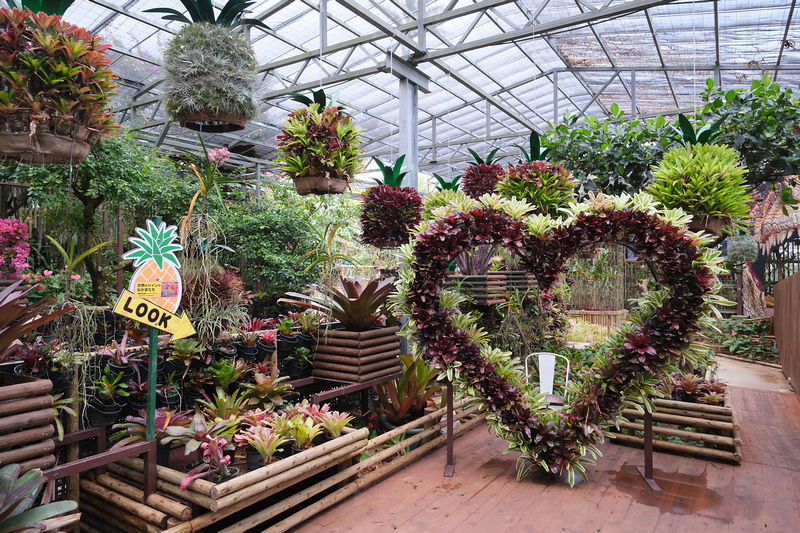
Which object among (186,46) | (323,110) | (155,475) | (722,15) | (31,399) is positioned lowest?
(155,475)

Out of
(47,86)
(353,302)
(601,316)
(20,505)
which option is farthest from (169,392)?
(601,316)

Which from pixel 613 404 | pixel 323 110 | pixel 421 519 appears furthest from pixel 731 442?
pixel 323 110

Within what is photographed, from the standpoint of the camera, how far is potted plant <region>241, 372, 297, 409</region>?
3016mm

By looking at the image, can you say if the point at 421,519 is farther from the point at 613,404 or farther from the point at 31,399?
the point at 31,399

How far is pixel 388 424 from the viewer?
13.2 ft

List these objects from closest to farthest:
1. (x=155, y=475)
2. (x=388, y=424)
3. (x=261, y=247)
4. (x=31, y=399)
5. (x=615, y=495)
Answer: (x=31, y=399) < (x=155, y=475) < (x=615, y=495) < (x=388, y=424) < (x=261, y=247)

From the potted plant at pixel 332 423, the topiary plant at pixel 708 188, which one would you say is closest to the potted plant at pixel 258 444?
the potted plant at pixel 332 423

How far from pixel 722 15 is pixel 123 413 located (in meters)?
8.22

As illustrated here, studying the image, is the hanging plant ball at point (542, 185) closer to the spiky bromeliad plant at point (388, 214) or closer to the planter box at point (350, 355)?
the spiky bromeliad plant at point (388, 214)

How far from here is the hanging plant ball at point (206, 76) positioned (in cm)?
293

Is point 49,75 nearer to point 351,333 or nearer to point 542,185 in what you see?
point 351,333

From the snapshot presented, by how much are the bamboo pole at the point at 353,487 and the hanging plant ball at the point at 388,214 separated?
146 cm

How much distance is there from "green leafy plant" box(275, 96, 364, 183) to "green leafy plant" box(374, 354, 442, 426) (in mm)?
1632

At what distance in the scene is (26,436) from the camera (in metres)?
1.92
